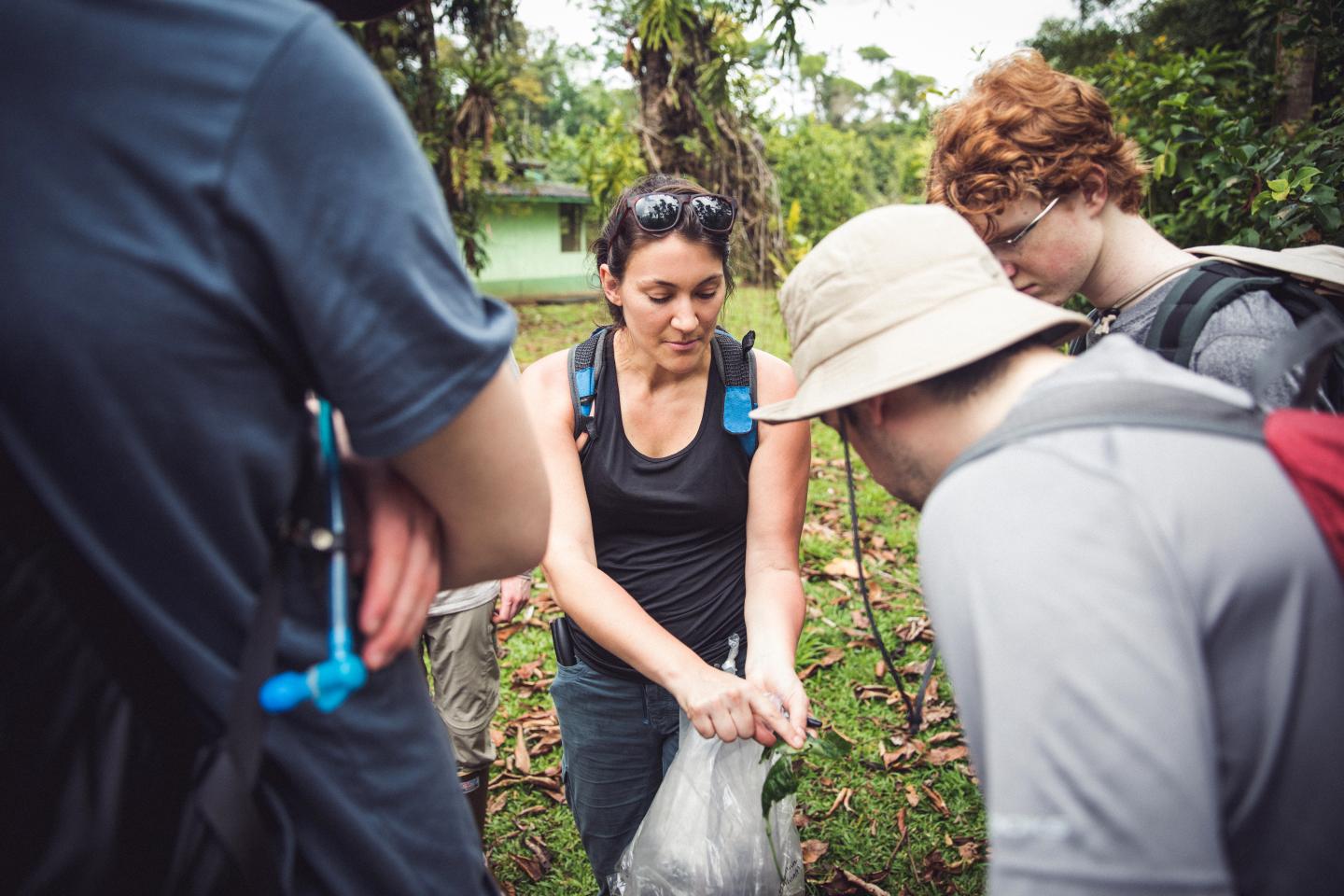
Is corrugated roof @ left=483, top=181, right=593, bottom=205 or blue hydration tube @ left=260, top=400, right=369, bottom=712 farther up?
blue hydration tube @ left=260, top=400, right=369, bottom=712

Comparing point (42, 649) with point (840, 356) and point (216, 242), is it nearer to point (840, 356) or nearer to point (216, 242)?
point (216, 242)

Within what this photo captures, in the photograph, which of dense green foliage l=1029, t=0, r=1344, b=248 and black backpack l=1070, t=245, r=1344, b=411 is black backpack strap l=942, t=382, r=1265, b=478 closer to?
black backpack l=1070, t=245, r=1344, b=411

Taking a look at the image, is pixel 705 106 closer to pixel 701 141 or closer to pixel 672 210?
pixel 701 141

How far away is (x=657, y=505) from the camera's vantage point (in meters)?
2.50

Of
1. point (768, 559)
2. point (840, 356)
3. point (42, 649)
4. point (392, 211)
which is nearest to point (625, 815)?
point (768, 559)

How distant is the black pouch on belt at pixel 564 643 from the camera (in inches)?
104

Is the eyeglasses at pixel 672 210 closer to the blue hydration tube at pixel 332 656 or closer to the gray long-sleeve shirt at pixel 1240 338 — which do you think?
the gray long-sleeve shirt at pixel 1240 338

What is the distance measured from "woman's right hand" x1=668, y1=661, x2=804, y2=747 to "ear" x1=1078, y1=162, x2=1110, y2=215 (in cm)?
166

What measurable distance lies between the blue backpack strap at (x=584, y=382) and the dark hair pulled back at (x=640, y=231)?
22 cm

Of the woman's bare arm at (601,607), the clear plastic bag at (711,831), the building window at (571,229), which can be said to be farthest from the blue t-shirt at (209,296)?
the building window at (571,229)

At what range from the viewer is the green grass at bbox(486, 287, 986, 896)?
11.2 ft

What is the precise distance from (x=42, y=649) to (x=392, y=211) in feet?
1.97

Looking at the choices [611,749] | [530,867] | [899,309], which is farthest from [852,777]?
[899,309]

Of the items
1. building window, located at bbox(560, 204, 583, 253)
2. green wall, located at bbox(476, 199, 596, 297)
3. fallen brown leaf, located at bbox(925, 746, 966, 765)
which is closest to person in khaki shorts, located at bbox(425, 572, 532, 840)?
fallen brown leaf, located at bbox(925, 746, 966, 765)
